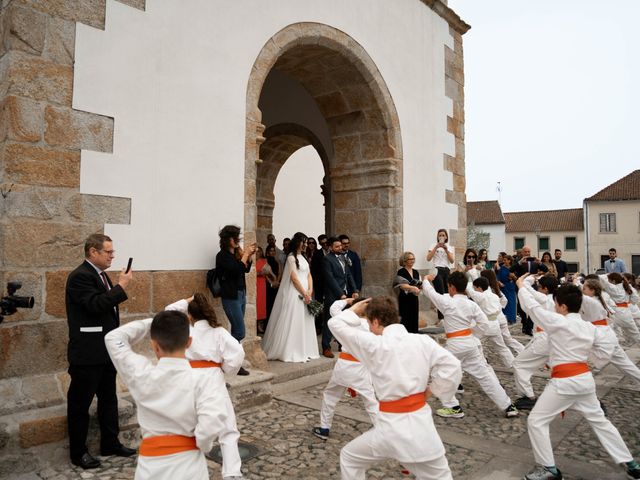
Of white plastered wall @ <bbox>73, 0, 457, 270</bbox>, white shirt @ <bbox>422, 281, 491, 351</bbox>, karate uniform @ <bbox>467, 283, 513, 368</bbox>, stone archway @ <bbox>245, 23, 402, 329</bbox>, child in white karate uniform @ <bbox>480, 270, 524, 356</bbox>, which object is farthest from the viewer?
stone archway @ <bbox>245, 23, 402, 329</bbox>

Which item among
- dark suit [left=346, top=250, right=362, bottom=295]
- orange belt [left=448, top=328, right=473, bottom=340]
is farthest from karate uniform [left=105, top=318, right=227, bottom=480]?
dark suit [left=346, top=250, right=362, bottom=295]

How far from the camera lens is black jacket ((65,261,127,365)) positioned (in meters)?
3.09

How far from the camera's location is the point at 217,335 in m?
2.84

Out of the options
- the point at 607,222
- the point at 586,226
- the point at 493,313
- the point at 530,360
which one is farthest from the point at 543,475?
the point at 586,226

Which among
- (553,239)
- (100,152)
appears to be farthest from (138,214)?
(553,239)

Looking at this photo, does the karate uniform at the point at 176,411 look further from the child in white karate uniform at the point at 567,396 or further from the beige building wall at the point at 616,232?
the beige building wall at the point at 616,232

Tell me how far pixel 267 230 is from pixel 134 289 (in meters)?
6.69

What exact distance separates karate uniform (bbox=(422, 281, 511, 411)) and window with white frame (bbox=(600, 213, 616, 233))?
111 ft

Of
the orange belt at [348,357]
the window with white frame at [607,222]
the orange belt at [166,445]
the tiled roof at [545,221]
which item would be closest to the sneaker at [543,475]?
the orange belt at [348,357]

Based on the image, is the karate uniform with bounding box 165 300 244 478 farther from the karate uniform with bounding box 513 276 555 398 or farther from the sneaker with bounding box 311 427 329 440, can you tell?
the karate uniform with bounding box 513 276 555 398

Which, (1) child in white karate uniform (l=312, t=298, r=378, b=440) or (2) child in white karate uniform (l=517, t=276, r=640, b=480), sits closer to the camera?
(2) child in white karate uniform (l=517, t=276, r=640, b=480)

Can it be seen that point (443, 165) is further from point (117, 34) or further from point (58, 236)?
point (58, 236)

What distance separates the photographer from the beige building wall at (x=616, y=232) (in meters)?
32.5

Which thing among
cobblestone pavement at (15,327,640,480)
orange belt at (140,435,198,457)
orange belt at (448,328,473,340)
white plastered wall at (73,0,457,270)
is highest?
white plastered wall at (73,0,457,270)
